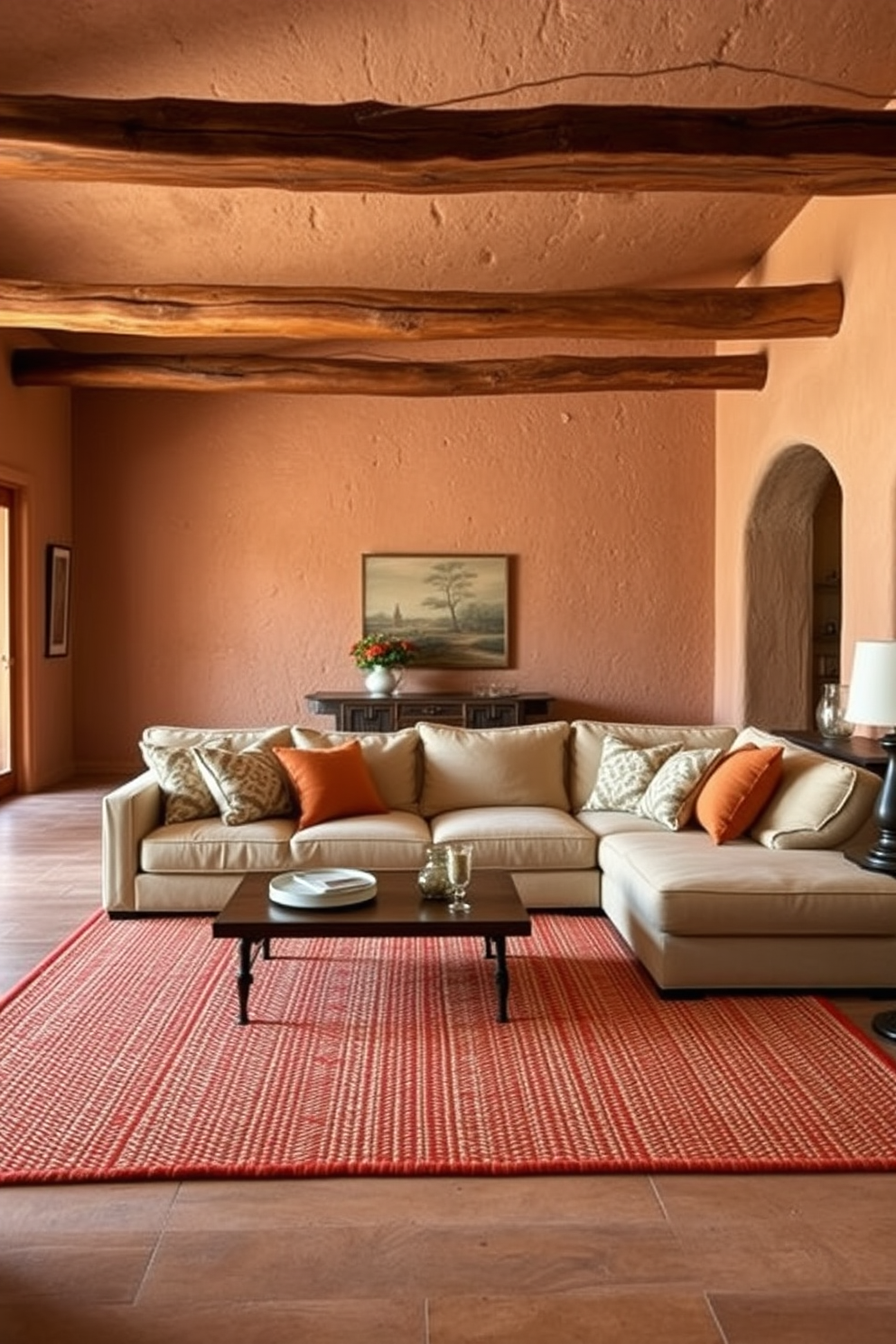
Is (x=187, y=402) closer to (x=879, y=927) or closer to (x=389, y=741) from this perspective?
(x=389, y=741)

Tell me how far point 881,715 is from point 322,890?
1858mm

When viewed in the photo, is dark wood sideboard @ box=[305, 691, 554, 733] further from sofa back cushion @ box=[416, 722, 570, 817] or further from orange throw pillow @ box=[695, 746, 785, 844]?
orange throw pillow @ box=[695, 746, 785, 844]

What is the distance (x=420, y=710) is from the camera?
7.53m

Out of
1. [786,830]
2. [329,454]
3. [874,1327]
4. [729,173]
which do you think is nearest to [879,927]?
[786,830]

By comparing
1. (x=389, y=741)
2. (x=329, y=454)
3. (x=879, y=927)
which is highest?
(x=329, y=454)

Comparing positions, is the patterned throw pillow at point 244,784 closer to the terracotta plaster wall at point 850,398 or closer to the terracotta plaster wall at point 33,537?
the terracotta plaster wall at point 850,398

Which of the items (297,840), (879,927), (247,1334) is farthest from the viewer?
(297,840)

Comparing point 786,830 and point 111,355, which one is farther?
point 111,355

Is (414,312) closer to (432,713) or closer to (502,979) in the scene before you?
(432,713)

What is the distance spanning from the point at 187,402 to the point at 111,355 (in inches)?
45.0

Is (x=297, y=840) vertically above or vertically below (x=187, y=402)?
below

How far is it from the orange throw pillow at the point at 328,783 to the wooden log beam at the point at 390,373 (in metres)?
3.33

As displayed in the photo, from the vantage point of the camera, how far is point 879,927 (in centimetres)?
350

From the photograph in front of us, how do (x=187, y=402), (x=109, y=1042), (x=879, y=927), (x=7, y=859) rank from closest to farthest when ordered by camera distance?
(x=109, y=1042) < (x=879, y=927) < (x=7, y=859) < (x=187, y=402)
